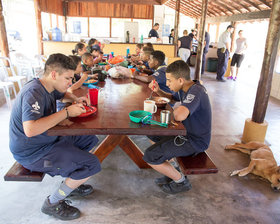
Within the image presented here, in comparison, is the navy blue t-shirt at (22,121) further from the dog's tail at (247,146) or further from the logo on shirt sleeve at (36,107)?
the dog's tail at (247,146)

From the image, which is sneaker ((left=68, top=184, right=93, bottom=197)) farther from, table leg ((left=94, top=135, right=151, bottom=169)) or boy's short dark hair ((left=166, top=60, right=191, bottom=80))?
boy's short dark hair ((left=166, top=60, right=191, bottom=80))

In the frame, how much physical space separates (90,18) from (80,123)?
13.1 metres

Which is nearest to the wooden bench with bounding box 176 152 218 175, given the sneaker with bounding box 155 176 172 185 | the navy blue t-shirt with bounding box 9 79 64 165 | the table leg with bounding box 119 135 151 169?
the sneaker with bounding box 155 176 172 185

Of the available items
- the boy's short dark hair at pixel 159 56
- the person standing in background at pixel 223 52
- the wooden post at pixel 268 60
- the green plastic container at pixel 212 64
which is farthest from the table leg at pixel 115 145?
the green plastic container at pixel 212 64

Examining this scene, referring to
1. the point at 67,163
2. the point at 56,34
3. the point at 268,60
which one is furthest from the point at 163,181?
the point at 56,34

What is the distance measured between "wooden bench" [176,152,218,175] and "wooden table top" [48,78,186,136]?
1.25ft

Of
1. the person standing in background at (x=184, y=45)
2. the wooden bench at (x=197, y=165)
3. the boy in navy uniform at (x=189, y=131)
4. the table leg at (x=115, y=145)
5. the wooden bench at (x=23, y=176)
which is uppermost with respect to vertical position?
the person standing in background at (x=184, y=45)

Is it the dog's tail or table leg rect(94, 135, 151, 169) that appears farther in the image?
the dog's tail

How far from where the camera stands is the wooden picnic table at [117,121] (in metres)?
1.59

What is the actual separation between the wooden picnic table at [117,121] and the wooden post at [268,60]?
1.58m

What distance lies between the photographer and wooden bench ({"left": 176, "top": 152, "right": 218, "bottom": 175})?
1842 mm

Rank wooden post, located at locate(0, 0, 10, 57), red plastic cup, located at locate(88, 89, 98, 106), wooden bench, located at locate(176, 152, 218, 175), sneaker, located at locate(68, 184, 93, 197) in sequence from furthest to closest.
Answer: wooden post, located at locate(0, 0, 10, 57), sneaker, located at locate(68, 184, 93, 197), red plastic cup, located at locate(88, 89, 98, 106), wooden bench, located at locate(176, 152, 218, 175)

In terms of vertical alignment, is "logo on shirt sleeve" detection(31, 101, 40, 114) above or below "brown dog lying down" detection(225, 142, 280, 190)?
above

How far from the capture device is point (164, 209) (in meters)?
2.06
